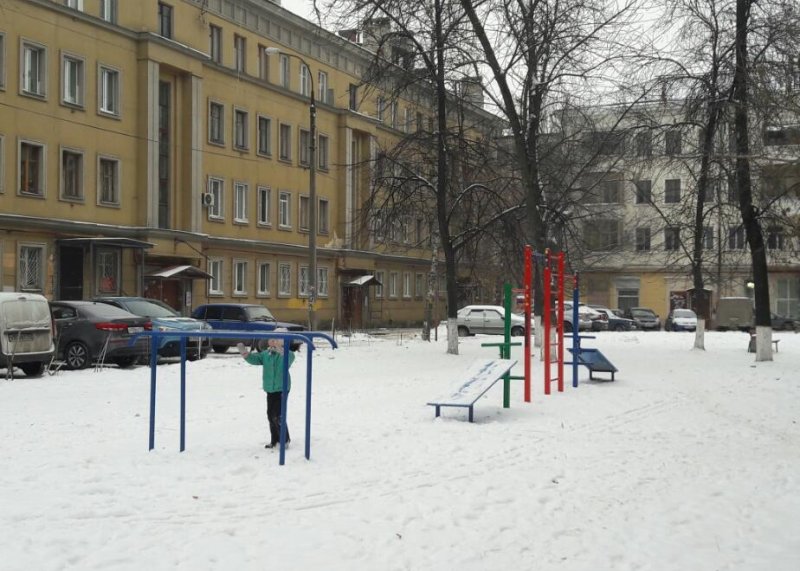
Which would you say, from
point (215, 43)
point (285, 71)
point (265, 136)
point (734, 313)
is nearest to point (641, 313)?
point (734, 313)

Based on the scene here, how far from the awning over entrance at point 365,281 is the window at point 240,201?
8.93 m

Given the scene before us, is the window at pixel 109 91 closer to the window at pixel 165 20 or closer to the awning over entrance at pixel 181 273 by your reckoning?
the window at pixel 165 20

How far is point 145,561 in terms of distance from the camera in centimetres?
583

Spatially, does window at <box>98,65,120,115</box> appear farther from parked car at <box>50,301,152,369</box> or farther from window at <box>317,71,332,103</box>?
parked car at <box>50,301,152,369</box>

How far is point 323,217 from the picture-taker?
5019cm

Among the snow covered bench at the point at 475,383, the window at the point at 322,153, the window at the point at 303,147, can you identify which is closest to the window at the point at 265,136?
the window at the point at 303,147

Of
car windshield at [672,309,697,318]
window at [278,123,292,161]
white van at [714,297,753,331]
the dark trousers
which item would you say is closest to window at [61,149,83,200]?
window at [278,123,292,161]

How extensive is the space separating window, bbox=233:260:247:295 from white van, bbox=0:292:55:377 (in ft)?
77.4

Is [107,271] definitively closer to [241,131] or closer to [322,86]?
[241,131]

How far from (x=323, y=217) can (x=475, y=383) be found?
37.9 m

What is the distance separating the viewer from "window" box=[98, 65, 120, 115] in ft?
113

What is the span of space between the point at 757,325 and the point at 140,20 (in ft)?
80.4

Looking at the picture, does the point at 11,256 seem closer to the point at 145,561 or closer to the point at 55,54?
the point at 55,54

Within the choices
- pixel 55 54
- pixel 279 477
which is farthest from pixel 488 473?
pixel 55 54
